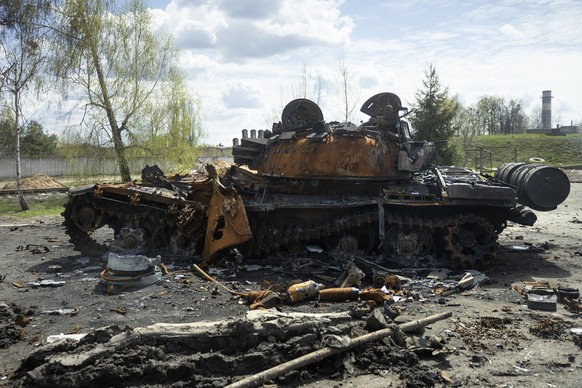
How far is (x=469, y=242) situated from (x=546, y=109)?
68.6 meters

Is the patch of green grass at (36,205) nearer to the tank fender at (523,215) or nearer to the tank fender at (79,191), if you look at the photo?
the tank fender at (79,191)


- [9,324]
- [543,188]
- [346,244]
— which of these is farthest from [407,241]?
[9,324]

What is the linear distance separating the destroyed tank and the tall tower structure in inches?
2597

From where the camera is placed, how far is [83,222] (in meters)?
12.2

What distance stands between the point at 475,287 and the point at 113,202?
7.78 meters

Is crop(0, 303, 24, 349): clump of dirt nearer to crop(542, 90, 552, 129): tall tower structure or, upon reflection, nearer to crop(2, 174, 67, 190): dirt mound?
crop(2, 174, 67, 190): dirt mound

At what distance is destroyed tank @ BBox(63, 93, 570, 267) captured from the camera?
1122 centimetres

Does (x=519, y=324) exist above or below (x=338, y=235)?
below

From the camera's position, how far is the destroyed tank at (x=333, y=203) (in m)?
11.2

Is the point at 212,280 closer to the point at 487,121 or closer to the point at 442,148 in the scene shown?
the point at 442,148

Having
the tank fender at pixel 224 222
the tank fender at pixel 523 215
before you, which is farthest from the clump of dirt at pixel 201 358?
the tank fender at pixel 523 215

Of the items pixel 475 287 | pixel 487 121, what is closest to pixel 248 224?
pixel 475 287

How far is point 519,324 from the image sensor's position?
7.56 m

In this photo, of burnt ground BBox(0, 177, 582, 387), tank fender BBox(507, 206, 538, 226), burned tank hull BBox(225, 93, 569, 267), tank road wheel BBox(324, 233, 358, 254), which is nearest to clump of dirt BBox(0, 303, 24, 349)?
burnt ground BBox(0, 177, 582, 387)
